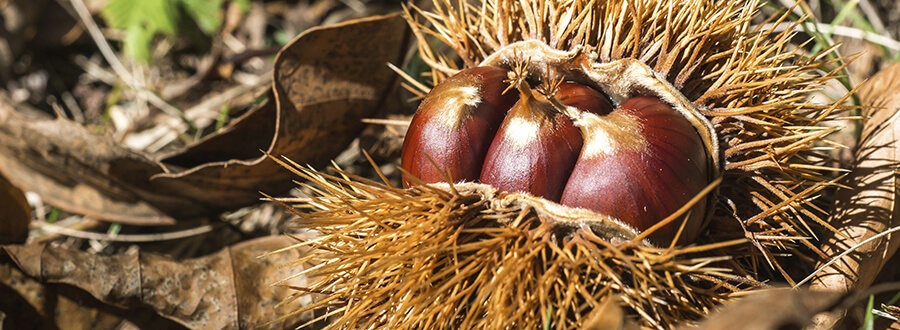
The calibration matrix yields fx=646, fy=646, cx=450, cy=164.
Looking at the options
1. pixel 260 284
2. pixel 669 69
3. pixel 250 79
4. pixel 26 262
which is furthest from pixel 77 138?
pixel 669 69

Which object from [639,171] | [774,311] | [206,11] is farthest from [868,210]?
[206,11]

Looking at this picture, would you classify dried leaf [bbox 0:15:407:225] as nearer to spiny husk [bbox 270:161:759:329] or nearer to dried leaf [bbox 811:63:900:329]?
spiny husk [bbox 270:161:759:329]

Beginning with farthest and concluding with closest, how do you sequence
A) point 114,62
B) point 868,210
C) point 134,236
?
1. point 114,62
2. point 134,236
3. point 868,210

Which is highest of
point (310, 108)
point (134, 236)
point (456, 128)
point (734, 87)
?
point (734, 87)

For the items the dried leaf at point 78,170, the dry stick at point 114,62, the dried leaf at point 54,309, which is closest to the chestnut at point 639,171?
the dried leaf at point 54,309

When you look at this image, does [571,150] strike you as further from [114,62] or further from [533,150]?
[114,62]

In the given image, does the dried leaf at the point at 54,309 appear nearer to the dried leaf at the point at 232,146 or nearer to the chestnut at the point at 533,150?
the dried leaf at the point at 232,146

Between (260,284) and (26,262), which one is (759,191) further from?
(26,262)

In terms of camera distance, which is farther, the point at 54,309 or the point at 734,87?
the point at 54,309
